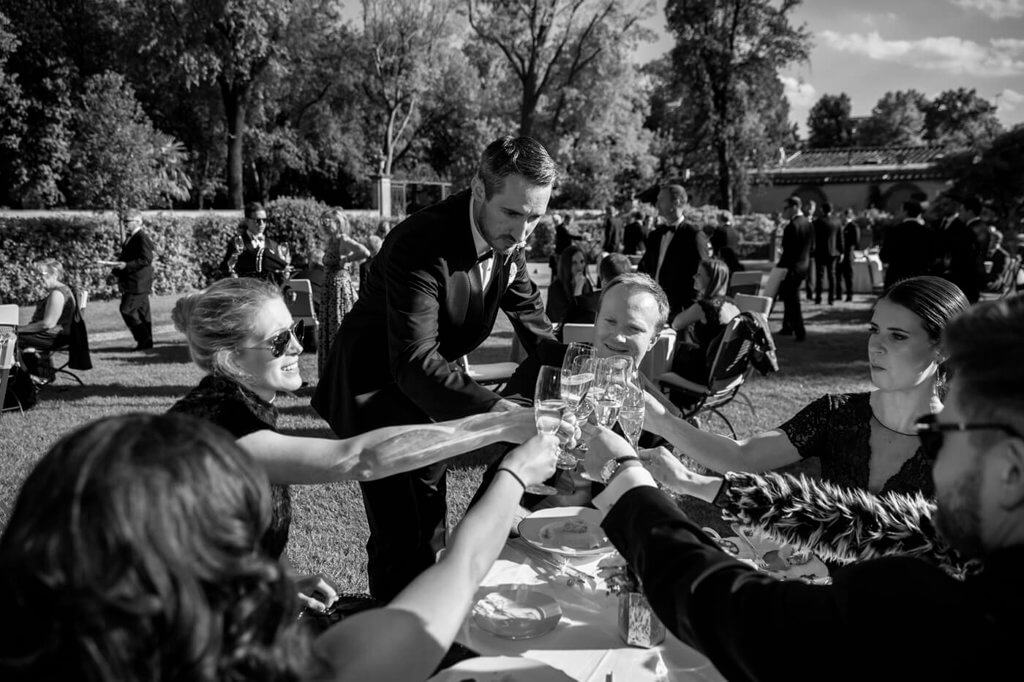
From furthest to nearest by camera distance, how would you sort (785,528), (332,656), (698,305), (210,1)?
(210,1) → (698,305) → (785,528) → (332,656)

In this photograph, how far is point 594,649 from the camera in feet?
6.29

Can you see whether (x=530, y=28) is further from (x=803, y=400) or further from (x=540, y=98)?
(x=803, y=400)

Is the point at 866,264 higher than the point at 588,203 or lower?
lower

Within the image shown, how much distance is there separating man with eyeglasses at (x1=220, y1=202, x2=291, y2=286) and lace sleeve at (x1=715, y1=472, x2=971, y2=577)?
9187 millimetres

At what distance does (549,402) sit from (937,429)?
104cm

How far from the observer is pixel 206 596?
99cm

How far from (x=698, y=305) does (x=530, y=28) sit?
35.4m

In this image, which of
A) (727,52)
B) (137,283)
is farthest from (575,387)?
(727,52)

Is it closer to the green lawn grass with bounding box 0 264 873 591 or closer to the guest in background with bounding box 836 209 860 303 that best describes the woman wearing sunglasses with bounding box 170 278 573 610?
the green lawn grass with bounding box 0 264 873 591

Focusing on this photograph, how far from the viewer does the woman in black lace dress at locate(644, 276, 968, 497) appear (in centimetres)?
259

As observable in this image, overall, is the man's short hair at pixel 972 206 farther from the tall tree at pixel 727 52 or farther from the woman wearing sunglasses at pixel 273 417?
the tall tree at pixel 727 52

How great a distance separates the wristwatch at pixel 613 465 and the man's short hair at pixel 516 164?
1417 mm

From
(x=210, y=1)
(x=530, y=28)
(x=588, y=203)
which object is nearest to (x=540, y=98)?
(x=530, y=28)

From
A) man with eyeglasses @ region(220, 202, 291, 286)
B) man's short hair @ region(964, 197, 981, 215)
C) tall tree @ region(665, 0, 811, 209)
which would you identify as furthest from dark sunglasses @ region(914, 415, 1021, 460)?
tall tree @ region(665, 0, 811, 209)
